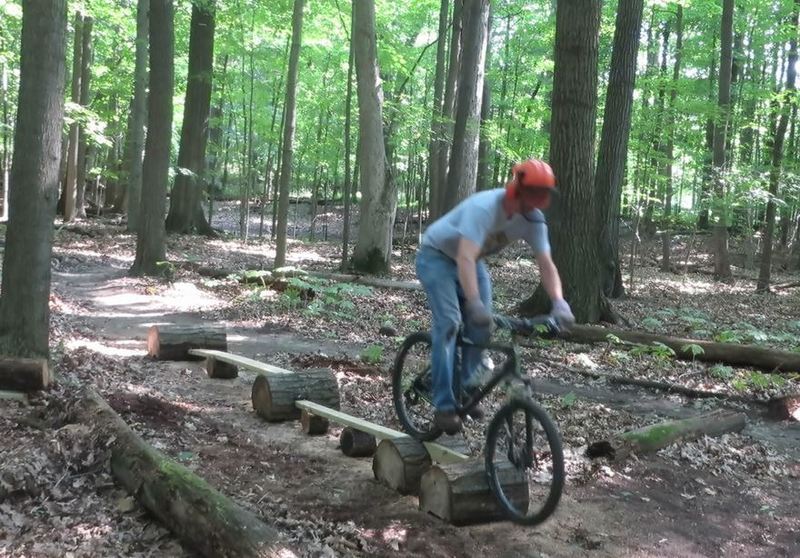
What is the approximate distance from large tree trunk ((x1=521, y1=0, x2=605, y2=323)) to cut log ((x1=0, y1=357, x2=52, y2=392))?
779 cm

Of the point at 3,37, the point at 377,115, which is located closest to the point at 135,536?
the point at 377,115

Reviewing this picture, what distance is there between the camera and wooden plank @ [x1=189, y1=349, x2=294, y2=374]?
6.77m

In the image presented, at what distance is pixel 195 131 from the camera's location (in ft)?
74.4

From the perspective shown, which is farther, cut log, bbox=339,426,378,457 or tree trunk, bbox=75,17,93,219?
tree trunk, bbox=75,17,93,219

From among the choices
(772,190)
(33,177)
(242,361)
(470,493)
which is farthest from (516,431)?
(772,190)

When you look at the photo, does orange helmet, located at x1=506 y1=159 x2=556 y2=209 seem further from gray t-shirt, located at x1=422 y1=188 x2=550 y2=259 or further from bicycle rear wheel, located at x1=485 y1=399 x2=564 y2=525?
bicycle rear wheel, located at x1=485 y1=399 x2=564 y2=525

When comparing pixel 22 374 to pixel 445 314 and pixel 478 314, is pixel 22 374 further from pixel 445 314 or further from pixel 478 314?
pixel 478 314

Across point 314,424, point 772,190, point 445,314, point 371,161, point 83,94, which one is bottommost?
point 314,424

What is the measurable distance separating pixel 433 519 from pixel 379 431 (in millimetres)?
964

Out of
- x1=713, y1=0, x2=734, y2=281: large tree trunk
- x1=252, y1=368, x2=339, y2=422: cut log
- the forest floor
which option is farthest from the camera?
x1=713, y1=0, x2=734, y2=281: large tree trunk

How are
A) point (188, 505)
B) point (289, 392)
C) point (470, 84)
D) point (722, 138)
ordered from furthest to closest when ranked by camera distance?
1. point (722, 138)
2. point (470, 84)
3. point (289, 392)
4. point (188, 505)

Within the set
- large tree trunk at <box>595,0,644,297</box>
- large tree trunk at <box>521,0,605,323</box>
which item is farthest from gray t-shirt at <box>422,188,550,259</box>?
large tree trunk at <box>595,0,644,297</box>

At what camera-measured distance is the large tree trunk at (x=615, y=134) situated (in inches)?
514

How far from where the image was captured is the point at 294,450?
5586mm
